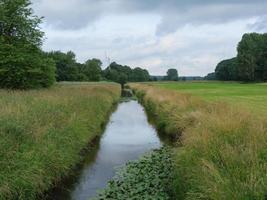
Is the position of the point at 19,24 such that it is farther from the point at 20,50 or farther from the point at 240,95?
the point at 240,95

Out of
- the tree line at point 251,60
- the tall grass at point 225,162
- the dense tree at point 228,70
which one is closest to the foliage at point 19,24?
the tall grass at point 225,162

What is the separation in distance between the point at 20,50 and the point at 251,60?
76.3 meters

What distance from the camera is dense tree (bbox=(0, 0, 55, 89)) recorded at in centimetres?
3575

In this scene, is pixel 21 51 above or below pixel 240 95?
above

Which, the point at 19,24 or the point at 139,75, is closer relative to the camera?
the point at 19,24

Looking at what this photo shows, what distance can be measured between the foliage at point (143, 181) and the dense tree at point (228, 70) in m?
102

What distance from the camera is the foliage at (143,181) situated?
11.4m

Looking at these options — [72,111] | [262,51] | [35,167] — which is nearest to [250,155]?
[35,167]

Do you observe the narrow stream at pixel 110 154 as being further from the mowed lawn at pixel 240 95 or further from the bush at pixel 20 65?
the bush at pixel 20 65

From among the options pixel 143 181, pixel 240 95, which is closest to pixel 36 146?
pixel 143 181

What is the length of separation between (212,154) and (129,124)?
20.8 metres

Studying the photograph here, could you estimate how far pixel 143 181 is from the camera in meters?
12.8

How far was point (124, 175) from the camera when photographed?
13.8 metres

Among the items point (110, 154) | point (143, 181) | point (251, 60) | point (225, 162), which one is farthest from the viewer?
point (251, 60)
